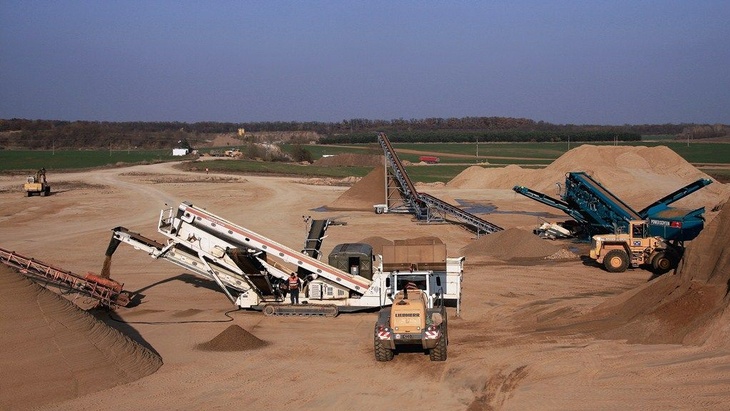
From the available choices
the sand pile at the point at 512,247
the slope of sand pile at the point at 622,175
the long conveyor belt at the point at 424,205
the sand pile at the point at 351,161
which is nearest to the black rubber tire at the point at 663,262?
the sand pile at the point at 512,247

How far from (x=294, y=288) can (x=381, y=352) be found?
19.9 feet

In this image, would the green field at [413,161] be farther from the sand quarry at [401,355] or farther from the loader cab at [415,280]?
the loader cab at [415,280]

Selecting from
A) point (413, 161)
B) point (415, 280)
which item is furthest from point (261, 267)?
point (413, 161)

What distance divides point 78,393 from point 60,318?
234cm

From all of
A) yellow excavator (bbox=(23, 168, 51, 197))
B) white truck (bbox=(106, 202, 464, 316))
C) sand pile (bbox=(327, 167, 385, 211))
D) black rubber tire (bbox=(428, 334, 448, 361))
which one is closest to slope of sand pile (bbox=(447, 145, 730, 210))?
sand pile (bbox=(327, 167, 385, 211))

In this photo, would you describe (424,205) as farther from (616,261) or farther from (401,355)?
(401,355)

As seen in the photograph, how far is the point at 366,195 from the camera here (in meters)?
62.3

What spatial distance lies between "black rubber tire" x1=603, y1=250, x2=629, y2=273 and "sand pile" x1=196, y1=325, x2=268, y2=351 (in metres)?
17.5

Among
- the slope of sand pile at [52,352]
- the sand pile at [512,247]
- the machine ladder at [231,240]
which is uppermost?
the machine ladder at [231,240]

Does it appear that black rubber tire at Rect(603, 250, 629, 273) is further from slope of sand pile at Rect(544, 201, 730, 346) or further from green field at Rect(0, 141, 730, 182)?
green field at Rect(0, 141, 730, 182)

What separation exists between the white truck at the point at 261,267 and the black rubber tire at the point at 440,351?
483cm

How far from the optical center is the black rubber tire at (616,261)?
3472cm

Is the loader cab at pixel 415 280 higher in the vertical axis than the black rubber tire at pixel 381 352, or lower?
higher

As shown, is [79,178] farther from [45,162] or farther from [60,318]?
[60,318]
